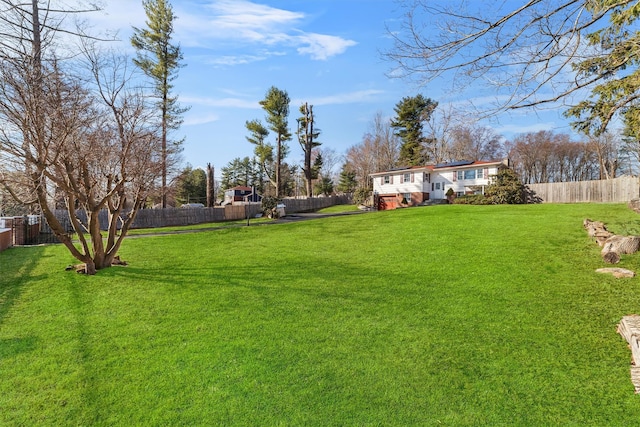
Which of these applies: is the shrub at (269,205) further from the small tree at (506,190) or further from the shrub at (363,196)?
the small tree at (506,190)

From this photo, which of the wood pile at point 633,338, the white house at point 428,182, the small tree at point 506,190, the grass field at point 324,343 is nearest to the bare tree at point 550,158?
the white house at point 428,182

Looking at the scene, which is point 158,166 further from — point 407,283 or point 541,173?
point 541,173

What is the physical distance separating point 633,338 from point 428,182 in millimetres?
29318

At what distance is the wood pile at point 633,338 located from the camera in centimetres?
316

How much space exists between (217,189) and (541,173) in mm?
45721

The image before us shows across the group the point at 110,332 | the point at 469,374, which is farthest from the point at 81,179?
the point at 469,374

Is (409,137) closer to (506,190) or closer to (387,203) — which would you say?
(387,203)

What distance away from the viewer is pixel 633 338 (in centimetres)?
361

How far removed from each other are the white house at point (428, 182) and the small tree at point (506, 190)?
574 centimetres

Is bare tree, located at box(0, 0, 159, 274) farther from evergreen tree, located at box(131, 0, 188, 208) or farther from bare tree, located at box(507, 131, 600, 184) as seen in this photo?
bare tree, located at box(507, 131, 600, 184)

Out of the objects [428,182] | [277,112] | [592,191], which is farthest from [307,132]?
[592,191]

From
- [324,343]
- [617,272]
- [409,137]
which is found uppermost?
[409,137]

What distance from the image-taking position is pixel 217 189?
53.5 meters

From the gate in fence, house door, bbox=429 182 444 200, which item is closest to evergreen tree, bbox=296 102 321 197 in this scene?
house door, bbox=429 182 444 200
